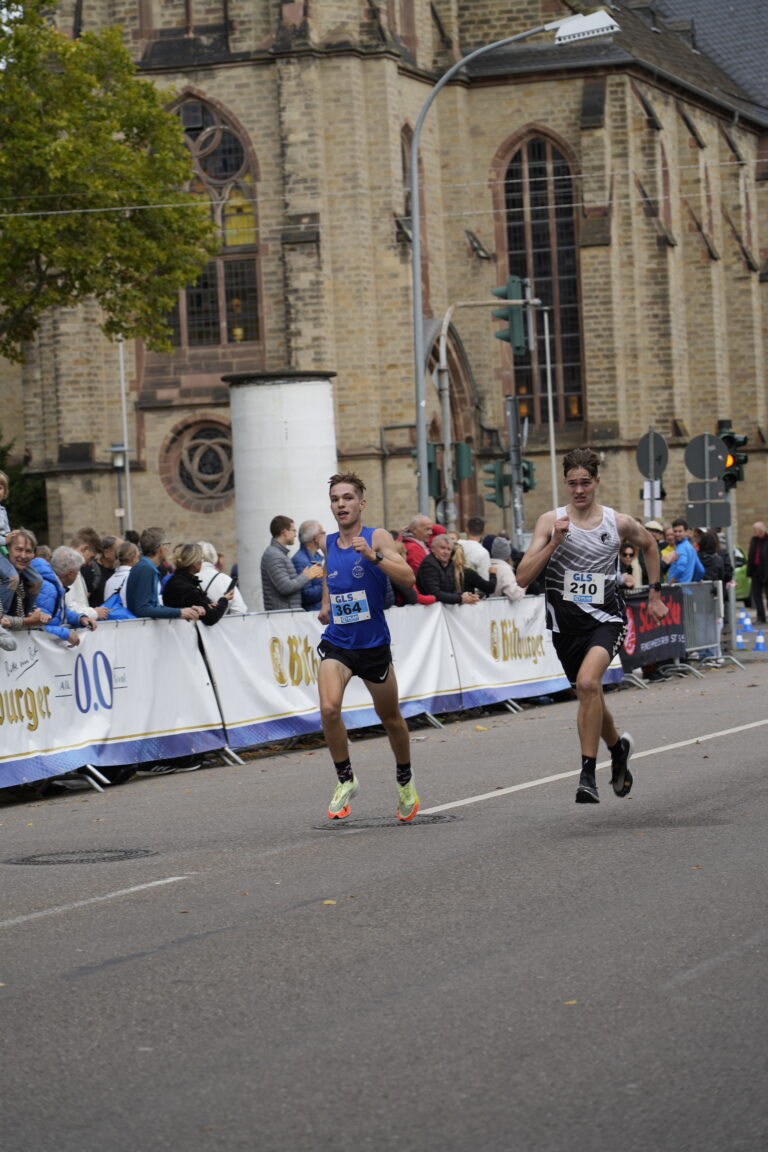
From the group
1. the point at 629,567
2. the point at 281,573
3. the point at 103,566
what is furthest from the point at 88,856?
the point at 629,567

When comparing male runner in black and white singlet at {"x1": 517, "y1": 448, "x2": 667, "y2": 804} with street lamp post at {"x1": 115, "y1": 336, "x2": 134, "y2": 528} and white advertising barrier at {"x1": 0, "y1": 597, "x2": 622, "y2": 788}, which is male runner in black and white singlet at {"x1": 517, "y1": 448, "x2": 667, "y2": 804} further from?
street lamp post at {"x1": 115, "y1": 336, "x2": 134, "y2": 528}

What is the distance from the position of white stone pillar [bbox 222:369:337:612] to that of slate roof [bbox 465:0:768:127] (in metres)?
28.7

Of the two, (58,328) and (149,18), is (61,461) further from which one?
(149,18)

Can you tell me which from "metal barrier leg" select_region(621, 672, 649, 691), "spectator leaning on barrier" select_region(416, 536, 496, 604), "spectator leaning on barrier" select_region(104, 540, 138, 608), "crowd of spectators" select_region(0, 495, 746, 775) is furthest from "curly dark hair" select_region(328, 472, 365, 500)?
"metal barrier leg" select_region(621, 672, 649, 691)

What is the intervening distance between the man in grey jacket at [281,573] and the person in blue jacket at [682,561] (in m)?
7.71

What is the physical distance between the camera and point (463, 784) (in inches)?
494

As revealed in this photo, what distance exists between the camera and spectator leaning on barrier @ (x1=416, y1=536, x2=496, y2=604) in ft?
60.1

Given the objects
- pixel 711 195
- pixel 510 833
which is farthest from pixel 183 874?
pixel 711 195

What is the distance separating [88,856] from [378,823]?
5.30ft

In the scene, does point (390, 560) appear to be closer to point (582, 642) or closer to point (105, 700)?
point (582, 642)

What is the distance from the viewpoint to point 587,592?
10547mm

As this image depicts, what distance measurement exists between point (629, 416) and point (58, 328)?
15.2 meters

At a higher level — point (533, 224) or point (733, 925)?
point (533, 224)

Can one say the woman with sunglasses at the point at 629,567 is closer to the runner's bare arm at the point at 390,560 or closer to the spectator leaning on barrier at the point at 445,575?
the spectator leaning on barrier at the point at 445,575
